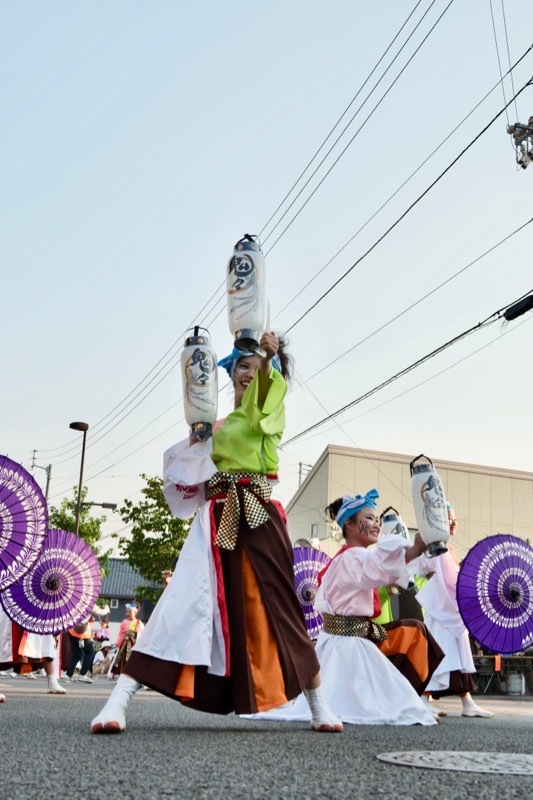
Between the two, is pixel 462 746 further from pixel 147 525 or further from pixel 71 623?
pixel 147 525

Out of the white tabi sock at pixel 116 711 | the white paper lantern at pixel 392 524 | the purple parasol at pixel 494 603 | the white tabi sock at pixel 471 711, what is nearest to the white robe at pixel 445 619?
the white tabi sock at pixel 471 711

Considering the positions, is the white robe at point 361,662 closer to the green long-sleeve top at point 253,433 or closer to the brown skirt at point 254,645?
the brown skirt at point 254,645

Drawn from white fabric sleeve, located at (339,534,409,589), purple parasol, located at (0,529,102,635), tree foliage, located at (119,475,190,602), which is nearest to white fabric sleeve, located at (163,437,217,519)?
white fabric sleeve, located at (339,534,409,589)

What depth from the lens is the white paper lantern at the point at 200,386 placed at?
170 inches

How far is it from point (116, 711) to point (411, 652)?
8.77 feet

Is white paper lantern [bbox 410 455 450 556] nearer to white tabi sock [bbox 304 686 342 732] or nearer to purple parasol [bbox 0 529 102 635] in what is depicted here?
white tabi sock [bbox 304 686 342 732]

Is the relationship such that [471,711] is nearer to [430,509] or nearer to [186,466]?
[430,509]

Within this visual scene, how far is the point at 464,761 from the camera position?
9.99 feet

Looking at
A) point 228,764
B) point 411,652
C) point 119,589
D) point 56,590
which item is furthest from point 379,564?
point 119,589

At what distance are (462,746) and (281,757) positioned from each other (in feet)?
3.61

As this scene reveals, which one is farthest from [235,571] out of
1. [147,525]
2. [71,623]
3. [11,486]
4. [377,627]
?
[147,525]

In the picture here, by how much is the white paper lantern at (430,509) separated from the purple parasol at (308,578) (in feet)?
15.2

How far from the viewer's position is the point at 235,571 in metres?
4.13

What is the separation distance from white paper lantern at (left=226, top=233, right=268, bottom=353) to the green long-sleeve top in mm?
225
